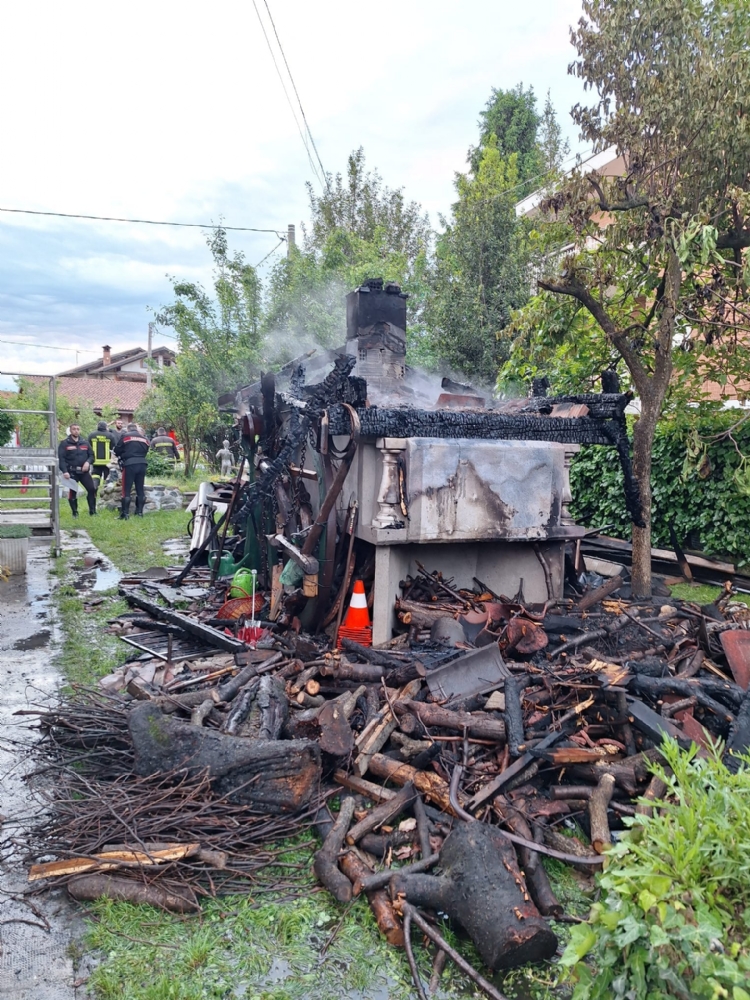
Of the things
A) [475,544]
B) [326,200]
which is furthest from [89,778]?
[326,200]

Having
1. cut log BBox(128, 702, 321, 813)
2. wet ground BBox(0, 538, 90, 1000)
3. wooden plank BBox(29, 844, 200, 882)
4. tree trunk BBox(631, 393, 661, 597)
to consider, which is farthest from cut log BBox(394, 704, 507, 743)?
tree trunk BBox(631, 393, 661, 597)

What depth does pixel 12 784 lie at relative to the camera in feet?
15.2

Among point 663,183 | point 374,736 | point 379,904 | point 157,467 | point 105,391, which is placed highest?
point 105,391

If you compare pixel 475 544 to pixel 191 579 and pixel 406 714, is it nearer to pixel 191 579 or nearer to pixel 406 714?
pixel 406 714

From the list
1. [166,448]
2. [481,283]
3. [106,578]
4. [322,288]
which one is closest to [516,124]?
[481,283]

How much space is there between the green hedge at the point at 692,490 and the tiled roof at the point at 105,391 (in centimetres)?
3886

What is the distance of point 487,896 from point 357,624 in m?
3.18

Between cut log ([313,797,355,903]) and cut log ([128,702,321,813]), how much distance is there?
0.28 m

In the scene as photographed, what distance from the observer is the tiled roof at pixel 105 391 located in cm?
4569

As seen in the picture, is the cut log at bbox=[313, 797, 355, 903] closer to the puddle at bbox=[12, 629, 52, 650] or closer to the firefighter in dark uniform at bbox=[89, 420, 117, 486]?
the puddle at bbox=[12, 629, 52, 650]

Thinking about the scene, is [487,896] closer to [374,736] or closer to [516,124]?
[374,736]

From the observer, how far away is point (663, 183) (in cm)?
727

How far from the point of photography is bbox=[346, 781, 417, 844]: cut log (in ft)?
12.8

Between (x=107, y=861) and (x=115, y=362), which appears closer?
(x=107, y=861)
